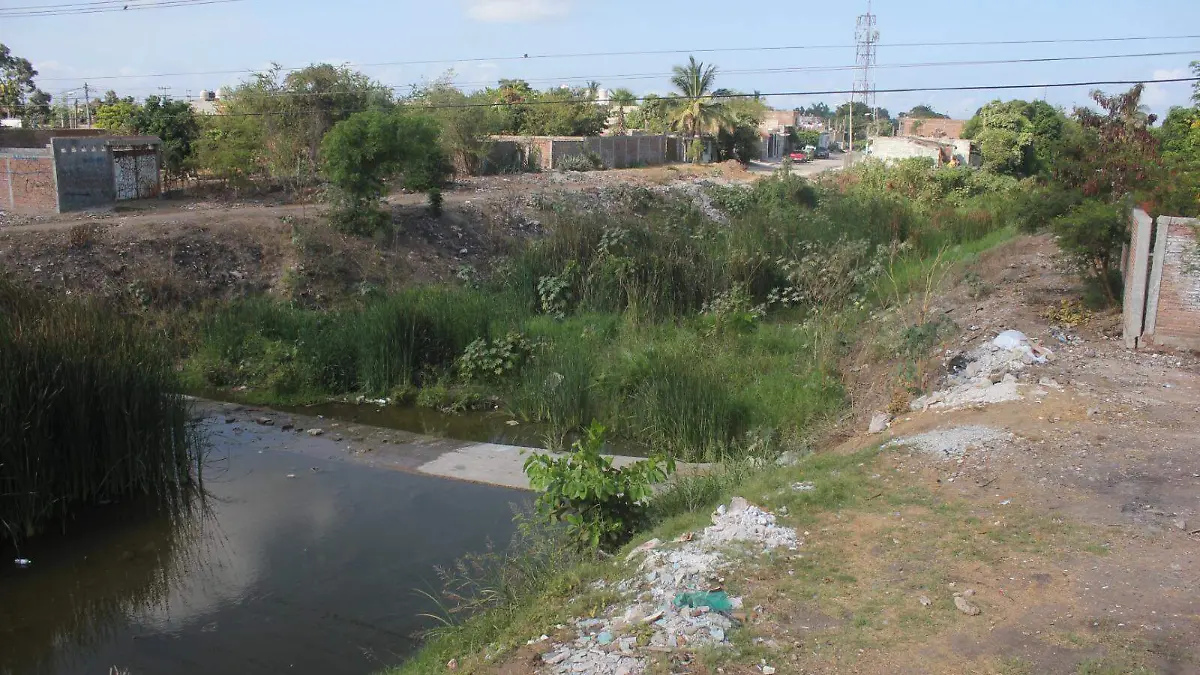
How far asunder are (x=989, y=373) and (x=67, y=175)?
17691mm

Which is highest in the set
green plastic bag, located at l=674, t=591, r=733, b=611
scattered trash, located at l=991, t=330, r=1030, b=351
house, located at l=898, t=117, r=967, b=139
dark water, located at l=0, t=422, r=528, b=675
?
house, located at l=898, t=117, r=967, b=139

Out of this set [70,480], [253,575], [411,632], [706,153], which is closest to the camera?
[411,632]

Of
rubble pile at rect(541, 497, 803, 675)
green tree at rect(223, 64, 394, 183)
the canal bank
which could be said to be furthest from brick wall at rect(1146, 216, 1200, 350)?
green tree at rect(223, 64, 394, 183)

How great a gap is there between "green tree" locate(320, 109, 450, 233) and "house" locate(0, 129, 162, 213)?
5.10 m

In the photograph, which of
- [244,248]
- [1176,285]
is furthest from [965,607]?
[244,248]

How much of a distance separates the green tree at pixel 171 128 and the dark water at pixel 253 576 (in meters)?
15.2

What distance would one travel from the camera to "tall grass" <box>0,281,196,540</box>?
759 centimetres

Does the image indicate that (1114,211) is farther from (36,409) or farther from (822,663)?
(36,409)

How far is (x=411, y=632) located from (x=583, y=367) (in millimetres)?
5482

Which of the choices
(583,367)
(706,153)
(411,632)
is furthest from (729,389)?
(706,153)

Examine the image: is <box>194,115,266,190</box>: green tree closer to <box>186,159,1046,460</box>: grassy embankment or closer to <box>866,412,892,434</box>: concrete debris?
<box>186,159,1046,460</box>: grassy embankment

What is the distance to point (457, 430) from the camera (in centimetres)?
1159

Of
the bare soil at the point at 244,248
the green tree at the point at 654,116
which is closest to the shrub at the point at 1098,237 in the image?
the bare soil at the point at 244,248

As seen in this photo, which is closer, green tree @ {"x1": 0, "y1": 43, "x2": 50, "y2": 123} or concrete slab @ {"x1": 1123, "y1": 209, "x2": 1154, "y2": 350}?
concrete slab @ {"x1": 1123, "y1": 209, "x2": 1154, "y2": 350}
